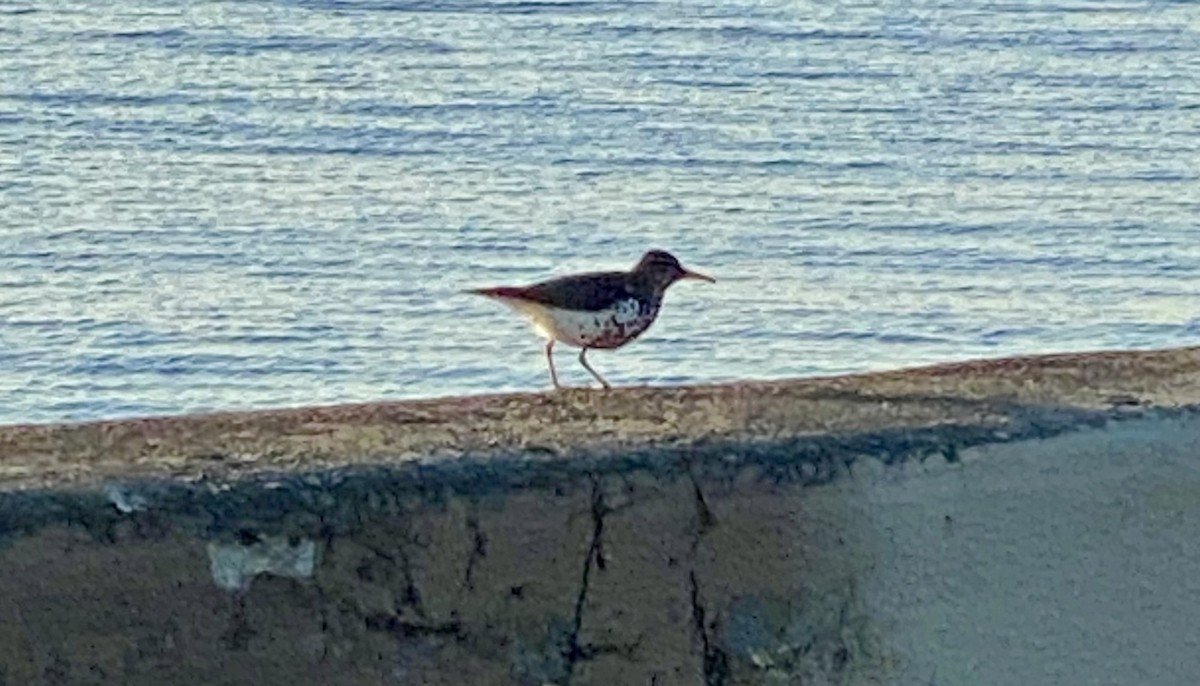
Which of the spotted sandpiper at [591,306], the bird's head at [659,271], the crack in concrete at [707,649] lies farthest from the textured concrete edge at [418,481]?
the bird's head at [659,271]

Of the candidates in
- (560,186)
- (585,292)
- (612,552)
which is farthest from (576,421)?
(560,186)

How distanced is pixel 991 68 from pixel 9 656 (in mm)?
8839

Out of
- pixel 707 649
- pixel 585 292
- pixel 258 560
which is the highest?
pixel 258 560

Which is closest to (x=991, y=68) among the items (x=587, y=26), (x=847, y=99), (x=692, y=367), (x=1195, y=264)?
(x=847, y=99)

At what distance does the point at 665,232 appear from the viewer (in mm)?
8398

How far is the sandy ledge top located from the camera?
2418mm

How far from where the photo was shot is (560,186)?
895 centimetres

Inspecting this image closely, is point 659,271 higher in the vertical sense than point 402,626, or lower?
lower

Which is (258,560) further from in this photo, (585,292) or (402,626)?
(585,292)

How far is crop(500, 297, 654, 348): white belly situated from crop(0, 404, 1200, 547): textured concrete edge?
2.31m

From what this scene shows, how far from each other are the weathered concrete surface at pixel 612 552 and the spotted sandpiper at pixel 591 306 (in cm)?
224

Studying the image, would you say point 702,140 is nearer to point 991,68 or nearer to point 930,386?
point 991,68

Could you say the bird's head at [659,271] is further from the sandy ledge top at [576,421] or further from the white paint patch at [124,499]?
the white paint patch at [124,499]

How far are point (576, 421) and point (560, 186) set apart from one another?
642cm
